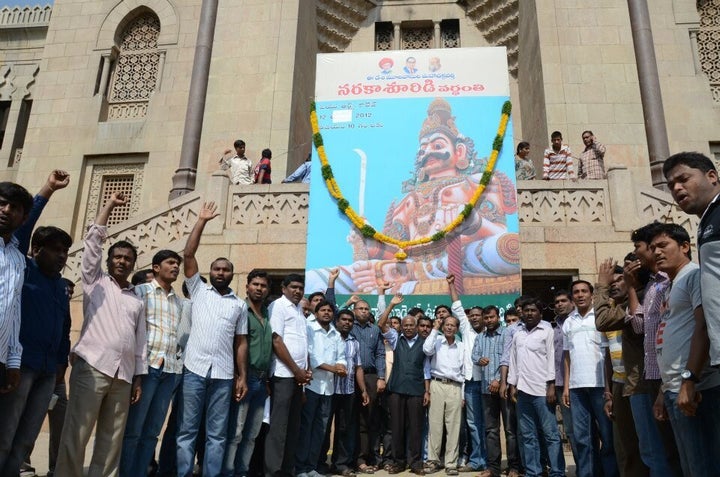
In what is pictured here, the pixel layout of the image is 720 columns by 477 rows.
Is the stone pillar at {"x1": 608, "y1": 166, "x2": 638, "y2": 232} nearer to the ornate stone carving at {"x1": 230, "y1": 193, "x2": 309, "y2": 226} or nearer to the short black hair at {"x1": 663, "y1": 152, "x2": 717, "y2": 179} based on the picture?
the ornate stone carving at {"x1": 230, "y1": 193, "x2": 309, "y2": 226}

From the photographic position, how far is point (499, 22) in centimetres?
1575

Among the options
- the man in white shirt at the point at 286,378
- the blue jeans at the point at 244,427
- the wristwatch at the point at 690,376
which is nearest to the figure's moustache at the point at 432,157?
the man in white shirt at the point at 286,378

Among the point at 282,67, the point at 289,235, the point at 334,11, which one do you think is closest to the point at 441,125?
the point at 289,235

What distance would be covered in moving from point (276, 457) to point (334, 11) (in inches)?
552

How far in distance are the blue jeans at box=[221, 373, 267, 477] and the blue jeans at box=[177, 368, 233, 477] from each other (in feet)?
0.36

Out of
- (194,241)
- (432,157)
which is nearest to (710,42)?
(432,157)

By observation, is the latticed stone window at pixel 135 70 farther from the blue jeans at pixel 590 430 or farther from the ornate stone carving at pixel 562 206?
the blue jeans at pixel 590 430

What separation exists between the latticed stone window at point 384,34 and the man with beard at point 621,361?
13.9 metres

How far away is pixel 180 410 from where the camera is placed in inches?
179

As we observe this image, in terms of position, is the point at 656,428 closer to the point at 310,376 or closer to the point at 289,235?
the point at 310,376

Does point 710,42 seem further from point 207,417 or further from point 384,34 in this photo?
point 207,417

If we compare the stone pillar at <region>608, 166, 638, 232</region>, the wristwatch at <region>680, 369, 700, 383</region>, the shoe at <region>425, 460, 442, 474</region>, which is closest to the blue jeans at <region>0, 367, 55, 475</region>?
the shoe at <region>425, 460, 442, 474</region>

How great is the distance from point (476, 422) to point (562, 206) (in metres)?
4.33

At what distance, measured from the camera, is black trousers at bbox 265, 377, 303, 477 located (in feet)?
15.7
